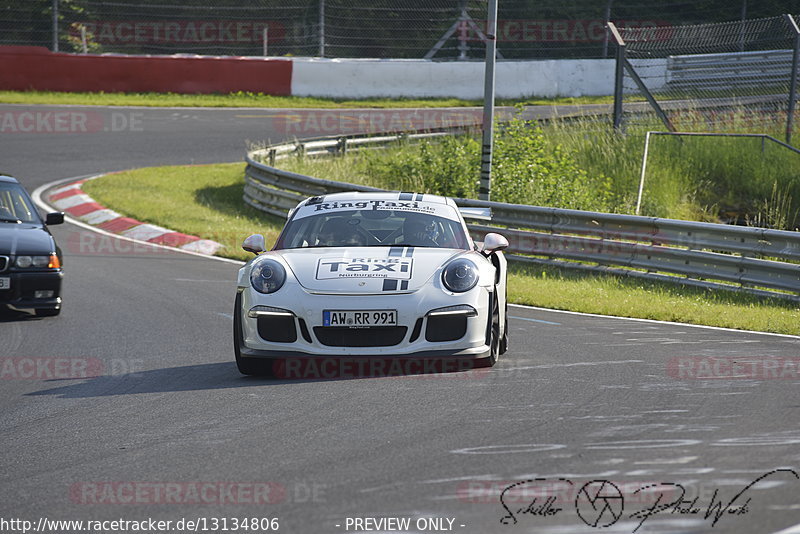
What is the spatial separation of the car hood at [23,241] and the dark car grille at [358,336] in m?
4.48

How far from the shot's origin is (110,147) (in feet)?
82.6

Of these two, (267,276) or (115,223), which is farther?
(115,223)

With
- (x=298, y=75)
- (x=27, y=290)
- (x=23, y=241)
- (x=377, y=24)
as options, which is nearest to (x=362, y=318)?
(x=27, y=290)

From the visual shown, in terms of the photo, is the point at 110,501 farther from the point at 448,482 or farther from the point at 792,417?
the point at 792,417

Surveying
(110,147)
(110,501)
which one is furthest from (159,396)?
(110,147)

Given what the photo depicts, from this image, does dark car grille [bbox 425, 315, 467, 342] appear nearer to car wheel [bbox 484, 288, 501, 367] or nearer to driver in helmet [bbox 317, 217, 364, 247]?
car wheel [bbox 484, 288, 501, 367]

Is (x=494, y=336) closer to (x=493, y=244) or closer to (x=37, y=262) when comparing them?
(x=493, y=244)

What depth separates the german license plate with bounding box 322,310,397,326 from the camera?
7668 millimetres

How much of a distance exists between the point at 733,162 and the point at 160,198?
32.8 feet

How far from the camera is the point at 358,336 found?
7.73 metres

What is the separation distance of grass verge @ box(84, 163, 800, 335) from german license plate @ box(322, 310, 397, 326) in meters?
4.61

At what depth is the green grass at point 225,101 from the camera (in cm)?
2897

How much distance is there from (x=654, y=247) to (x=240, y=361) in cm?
737

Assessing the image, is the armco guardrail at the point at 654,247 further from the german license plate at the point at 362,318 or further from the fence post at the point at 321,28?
the fence post at the point at 321,28
